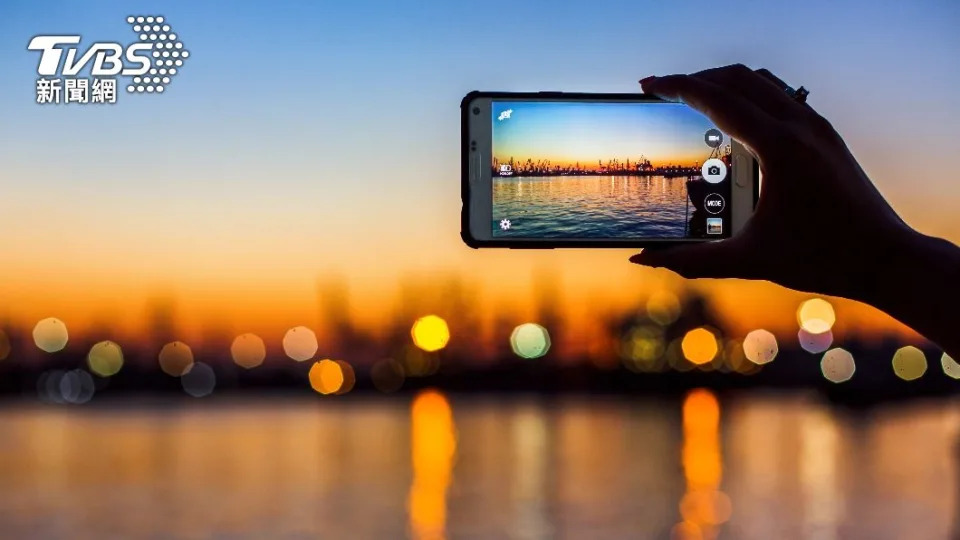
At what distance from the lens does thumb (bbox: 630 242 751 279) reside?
1752mm

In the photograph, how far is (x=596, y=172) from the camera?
405cm

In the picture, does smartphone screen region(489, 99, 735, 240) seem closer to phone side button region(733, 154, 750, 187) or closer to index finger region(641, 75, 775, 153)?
phone side button region(733, 154, 750, 187)

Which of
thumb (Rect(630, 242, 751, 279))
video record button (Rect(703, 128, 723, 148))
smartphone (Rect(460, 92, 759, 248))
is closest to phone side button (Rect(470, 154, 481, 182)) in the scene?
smartphone (Rect(460, 92, 759, 248))

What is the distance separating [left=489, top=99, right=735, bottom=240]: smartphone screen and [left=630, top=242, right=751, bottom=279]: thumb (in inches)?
62.7

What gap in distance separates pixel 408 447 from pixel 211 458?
1042 centimetres

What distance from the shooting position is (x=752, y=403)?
452 feet

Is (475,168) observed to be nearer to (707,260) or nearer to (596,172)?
(596,172)

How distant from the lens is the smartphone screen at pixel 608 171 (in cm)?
370

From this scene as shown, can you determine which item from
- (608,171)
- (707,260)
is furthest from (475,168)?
(707,260)

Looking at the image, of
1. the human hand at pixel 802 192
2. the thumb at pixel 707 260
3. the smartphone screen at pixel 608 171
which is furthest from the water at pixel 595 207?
the human hand at pixel 802 192

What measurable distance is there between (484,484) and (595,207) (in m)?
28.4

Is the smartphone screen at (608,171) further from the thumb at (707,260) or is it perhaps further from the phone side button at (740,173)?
the thumb at (707,260)

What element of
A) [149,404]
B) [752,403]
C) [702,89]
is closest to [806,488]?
[702,89]

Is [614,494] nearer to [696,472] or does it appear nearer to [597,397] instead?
[696,472]
